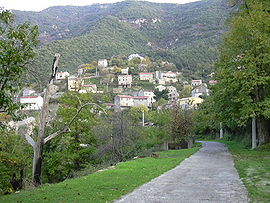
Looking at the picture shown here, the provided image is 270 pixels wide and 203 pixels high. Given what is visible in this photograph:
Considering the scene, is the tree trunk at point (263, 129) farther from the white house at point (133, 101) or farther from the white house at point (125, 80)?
the white house at point (125, 80)

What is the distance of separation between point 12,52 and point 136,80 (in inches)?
5260

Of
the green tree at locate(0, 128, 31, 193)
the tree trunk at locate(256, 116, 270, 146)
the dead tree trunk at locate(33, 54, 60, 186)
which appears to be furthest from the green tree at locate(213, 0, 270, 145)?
the green tree at locate(0, 128, 31, 193)

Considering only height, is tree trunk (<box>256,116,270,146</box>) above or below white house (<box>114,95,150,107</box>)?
below

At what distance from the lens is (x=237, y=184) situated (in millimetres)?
9305

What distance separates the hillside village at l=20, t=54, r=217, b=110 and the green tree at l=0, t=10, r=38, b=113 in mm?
96131

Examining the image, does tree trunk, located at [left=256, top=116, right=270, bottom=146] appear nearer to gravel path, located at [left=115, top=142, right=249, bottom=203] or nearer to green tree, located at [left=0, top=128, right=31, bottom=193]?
gravel path, located at [left=115, top=142, right=249, bottom=203]

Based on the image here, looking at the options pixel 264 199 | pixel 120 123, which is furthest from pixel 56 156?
pixel 264 199

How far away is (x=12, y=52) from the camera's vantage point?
7.14 meters

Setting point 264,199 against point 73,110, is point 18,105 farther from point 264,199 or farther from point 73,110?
point 73,110

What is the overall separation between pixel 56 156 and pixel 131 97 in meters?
90.3

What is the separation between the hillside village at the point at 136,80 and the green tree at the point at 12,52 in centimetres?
9613

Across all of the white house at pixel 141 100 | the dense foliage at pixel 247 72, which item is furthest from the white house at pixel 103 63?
the dense foliage at pixel 247 72

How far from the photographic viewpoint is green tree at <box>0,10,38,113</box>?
715 centimetres

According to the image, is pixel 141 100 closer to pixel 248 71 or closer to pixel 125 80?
pixel 125 80
